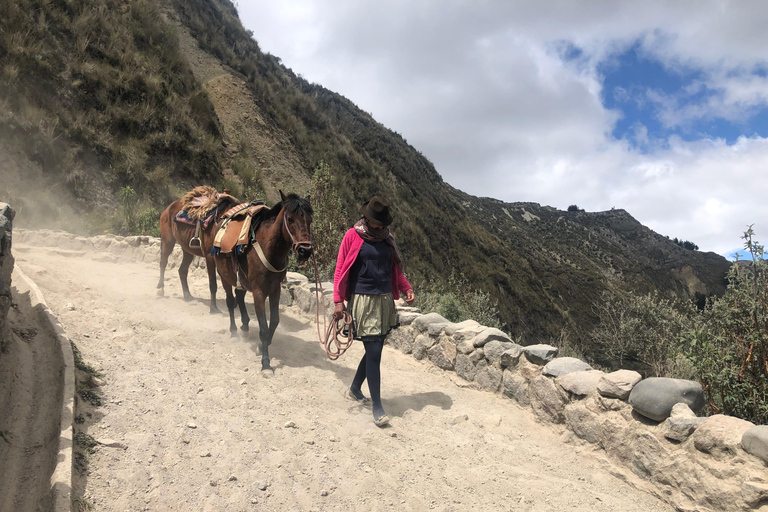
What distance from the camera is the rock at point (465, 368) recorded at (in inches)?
205

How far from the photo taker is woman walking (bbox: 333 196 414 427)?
13.0 ft

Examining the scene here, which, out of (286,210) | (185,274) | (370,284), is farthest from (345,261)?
(185,274)

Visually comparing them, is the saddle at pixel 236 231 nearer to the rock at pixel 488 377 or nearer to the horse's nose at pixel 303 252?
the horse's nose at pixel 303 252

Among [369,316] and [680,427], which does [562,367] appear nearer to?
[680,427]

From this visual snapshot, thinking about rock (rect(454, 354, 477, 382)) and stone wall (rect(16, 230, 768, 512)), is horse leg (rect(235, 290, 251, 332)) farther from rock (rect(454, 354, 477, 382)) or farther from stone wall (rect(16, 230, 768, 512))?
→ rock (rect(454, 354, 477, 382))

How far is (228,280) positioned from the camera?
566 centimetres

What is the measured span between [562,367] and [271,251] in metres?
3.32

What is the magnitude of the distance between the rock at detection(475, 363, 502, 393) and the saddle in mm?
3149

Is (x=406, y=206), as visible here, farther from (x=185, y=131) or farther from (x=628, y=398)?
(x=628, y=398)

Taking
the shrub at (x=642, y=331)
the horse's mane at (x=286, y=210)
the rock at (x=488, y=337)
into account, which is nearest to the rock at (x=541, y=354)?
the rock at (x=488, y=337)

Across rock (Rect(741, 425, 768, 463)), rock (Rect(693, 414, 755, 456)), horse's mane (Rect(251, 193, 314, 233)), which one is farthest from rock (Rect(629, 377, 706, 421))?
horse's mane (Rect(251, 193, 314, 233))

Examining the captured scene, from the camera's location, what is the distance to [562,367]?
432 centimetres

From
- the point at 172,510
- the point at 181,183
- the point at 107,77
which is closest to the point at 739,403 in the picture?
the point at 172,510

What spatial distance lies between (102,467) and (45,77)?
16551 millimetres
